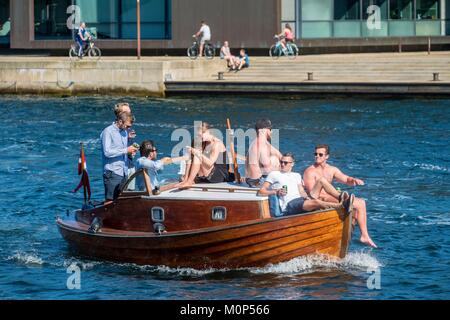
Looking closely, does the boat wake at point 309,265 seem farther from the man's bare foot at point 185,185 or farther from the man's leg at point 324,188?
the man's bare foot at point 185,185

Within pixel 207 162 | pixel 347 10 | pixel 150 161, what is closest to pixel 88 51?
pixel 347 10

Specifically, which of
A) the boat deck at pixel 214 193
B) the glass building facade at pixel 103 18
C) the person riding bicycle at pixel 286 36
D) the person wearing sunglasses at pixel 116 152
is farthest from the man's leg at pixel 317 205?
the glass building facade at pixel 103 18

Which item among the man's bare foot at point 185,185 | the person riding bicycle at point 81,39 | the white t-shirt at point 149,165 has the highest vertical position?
the person riding bicycle at point 81,39

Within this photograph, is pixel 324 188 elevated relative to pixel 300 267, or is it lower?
elevated

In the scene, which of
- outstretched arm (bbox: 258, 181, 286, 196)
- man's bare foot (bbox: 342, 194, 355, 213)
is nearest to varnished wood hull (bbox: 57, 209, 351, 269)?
man's bare foot (bbox: 342, 194, 355, 213)

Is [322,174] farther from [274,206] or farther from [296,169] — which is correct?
[296,169]

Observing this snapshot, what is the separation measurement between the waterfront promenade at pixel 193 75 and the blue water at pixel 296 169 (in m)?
0.73

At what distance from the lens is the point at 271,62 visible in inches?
1869

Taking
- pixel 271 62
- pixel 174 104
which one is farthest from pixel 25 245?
pixel 271 62

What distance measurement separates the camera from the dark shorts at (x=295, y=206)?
56.7 feet

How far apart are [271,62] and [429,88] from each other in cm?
850

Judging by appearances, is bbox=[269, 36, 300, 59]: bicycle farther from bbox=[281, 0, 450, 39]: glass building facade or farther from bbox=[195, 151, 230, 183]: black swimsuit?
bbox=[195, 151, 230, 183]: black swimsuit

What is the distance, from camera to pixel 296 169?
2800 cm

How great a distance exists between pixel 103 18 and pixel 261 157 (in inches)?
1480
